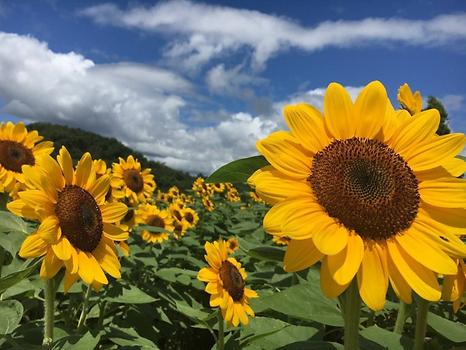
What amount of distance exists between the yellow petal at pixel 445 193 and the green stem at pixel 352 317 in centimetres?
36

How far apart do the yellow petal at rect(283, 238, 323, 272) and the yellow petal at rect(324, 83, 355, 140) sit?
40cm

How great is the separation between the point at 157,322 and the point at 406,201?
4127 mm

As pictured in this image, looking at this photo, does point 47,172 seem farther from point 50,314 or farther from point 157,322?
point 157,322

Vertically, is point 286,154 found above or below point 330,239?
above

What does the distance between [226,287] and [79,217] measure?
5.28 feet

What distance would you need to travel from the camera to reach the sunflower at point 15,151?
4.46 metres

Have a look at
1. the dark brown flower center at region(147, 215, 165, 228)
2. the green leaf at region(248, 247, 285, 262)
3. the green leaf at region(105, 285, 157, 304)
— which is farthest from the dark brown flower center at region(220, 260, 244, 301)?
the dark brown flower center at region(147, 215, 165, 228)

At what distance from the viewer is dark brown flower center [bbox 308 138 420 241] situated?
1.50 meters

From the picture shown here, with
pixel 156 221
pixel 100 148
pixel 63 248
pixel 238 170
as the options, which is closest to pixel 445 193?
pixel 238 170

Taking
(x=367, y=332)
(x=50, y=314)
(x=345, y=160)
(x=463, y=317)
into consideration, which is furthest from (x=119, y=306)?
(x=345, y=160)

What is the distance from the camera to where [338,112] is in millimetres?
1586

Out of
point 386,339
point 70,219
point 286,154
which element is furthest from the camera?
point 70,219

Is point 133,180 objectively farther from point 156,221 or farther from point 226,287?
point 226,287

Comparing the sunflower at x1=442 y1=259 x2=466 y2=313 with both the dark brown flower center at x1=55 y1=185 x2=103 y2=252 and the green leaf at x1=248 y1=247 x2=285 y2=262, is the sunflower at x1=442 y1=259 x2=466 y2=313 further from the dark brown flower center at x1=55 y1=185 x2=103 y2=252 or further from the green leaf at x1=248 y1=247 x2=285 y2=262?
the dark brown flower center at x1=55 y1=185 x2=103 y2=252
